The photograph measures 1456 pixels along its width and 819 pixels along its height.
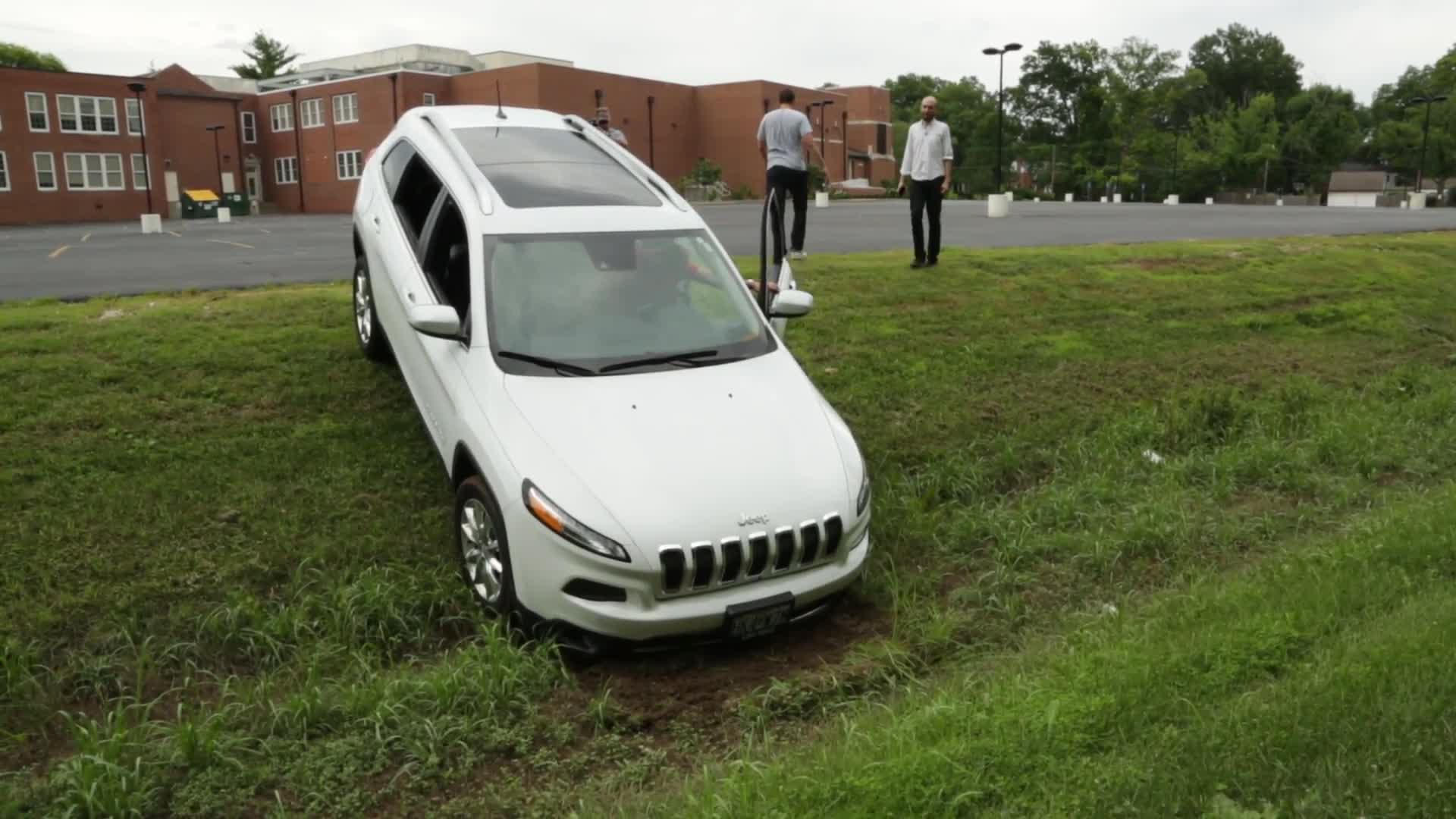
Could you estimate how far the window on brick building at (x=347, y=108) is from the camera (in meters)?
59.8

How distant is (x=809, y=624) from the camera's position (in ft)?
17.4

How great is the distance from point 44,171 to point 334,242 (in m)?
44.2

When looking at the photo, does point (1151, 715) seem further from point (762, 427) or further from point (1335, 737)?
point (762, 427)

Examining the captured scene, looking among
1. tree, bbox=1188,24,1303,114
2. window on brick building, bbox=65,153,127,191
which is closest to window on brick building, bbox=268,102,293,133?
window on brick building, bbox=65,153,127,191

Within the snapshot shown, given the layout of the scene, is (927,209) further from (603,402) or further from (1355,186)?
(1355,186)

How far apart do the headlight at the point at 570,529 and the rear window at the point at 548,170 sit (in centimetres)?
206

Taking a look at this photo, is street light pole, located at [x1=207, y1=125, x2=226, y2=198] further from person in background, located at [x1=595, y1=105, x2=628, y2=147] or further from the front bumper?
the front bumper

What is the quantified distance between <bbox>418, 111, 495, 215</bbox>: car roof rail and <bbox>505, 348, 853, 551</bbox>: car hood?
1.24 metres

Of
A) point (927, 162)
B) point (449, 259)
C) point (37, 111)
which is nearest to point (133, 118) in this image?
point (37, 111)

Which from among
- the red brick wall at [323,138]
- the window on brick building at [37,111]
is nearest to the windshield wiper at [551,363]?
the red brick wall at [323,138]

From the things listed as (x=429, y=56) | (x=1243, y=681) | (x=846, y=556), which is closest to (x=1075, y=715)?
(x=1243, y=681)

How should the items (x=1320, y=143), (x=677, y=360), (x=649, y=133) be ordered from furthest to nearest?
(x=1320, y=143) → (x=649, y=133) → (x=677, y=360)

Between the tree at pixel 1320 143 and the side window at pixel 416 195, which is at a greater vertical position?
the tree at pixel 1320 143

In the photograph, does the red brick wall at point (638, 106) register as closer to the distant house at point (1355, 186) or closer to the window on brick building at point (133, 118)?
the window on brick building at point (133, 118)
